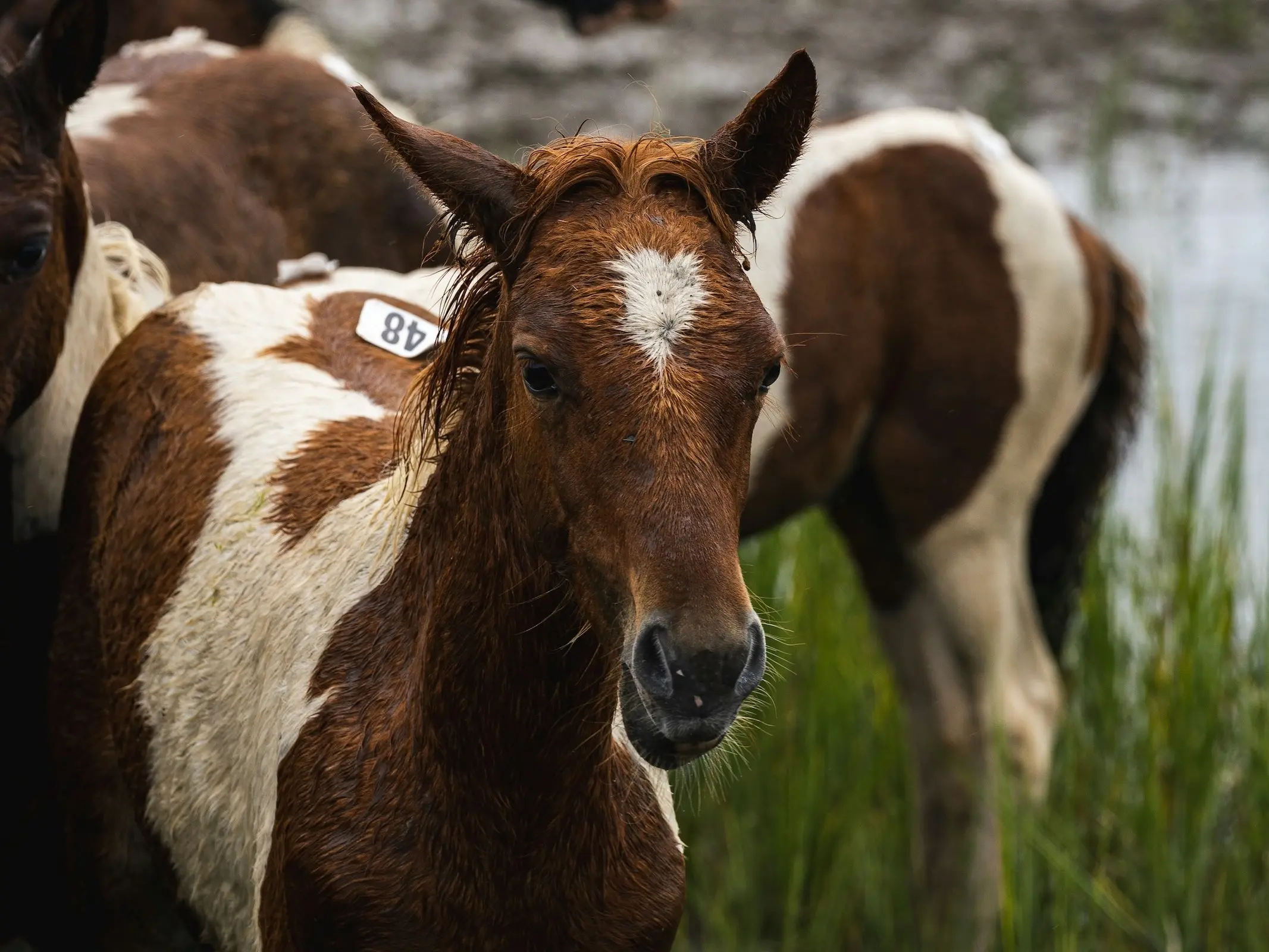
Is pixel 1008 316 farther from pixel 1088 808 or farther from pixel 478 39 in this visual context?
pixel 478 39

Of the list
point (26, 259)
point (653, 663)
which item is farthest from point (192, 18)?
point (653, 663)

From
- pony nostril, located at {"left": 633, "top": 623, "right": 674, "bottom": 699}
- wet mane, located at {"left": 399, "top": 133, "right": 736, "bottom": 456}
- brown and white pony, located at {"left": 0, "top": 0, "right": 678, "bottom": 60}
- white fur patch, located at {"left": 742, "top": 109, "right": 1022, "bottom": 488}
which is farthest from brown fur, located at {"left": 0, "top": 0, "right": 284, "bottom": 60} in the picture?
pony nostril, located at {"left": 633, "top": 623, "right": 674, "bottom": 699}


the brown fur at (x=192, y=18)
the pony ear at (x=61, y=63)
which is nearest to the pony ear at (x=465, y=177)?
the pony ear at (x=61, y=63)

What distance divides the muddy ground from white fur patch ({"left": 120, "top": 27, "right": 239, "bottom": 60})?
3.57 meters

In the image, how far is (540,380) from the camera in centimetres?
213

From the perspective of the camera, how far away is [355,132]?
190 inches

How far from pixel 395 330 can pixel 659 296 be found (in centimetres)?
115

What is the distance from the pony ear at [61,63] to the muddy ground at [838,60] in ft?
18.5

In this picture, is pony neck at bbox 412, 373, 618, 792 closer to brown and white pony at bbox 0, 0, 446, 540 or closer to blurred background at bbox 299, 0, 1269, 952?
blurred background at bbox 299, 0, 1269, 952

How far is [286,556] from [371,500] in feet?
0.54

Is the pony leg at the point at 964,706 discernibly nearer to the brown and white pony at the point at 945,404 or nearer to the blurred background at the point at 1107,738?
the brown and white pony at the point at 945,404

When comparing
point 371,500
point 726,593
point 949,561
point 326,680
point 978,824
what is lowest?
point 978,824

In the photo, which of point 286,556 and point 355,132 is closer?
point 286,556

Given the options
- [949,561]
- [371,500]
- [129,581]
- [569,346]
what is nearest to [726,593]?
[569,346]
